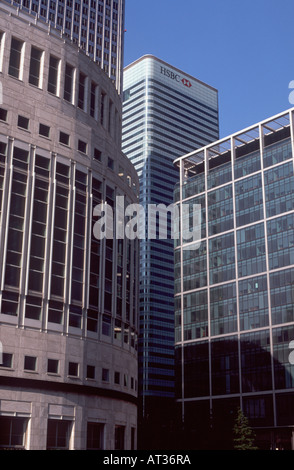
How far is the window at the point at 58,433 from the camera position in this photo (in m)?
51.2

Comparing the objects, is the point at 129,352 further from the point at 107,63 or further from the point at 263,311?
the point at 107,63

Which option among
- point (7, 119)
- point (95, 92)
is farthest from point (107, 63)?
point (7, 119)

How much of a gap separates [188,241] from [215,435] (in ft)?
148

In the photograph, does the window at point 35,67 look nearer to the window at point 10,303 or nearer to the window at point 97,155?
the window at point 97,155

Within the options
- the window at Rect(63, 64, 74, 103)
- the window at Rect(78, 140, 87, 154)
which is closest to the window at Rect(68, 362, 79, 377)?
the window at Rect(78, 140, 87, 154)

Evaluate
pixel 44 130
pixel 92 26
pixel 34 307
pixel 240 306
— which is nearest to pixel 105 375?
pixel 34 307

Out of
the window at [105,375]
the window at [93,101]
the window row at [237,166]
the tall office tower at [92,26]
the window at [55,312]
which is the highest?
the tall office tower at [92,26]

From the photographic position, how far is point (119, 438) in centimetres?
5853

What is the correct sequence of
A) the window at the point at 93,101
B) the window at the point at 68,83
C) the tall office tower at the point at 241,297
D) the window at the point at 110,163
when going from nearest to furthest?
the window at the point at 68,83 → the window at the point at 93,101 → the window at the point at 110,163 → the tall office tower at the point at 241,297

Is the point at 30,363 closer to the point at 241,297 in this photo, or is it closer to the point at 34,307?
the point at 34,307

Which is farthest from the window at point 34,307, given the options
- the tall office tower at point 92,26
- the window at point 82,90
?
the tall office tower at point 92,26

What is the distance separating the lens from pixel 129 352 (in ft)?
212

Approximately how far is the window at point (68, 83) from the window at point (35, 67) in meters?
3.24

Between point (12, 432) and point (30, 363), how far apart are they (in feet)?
19.1
